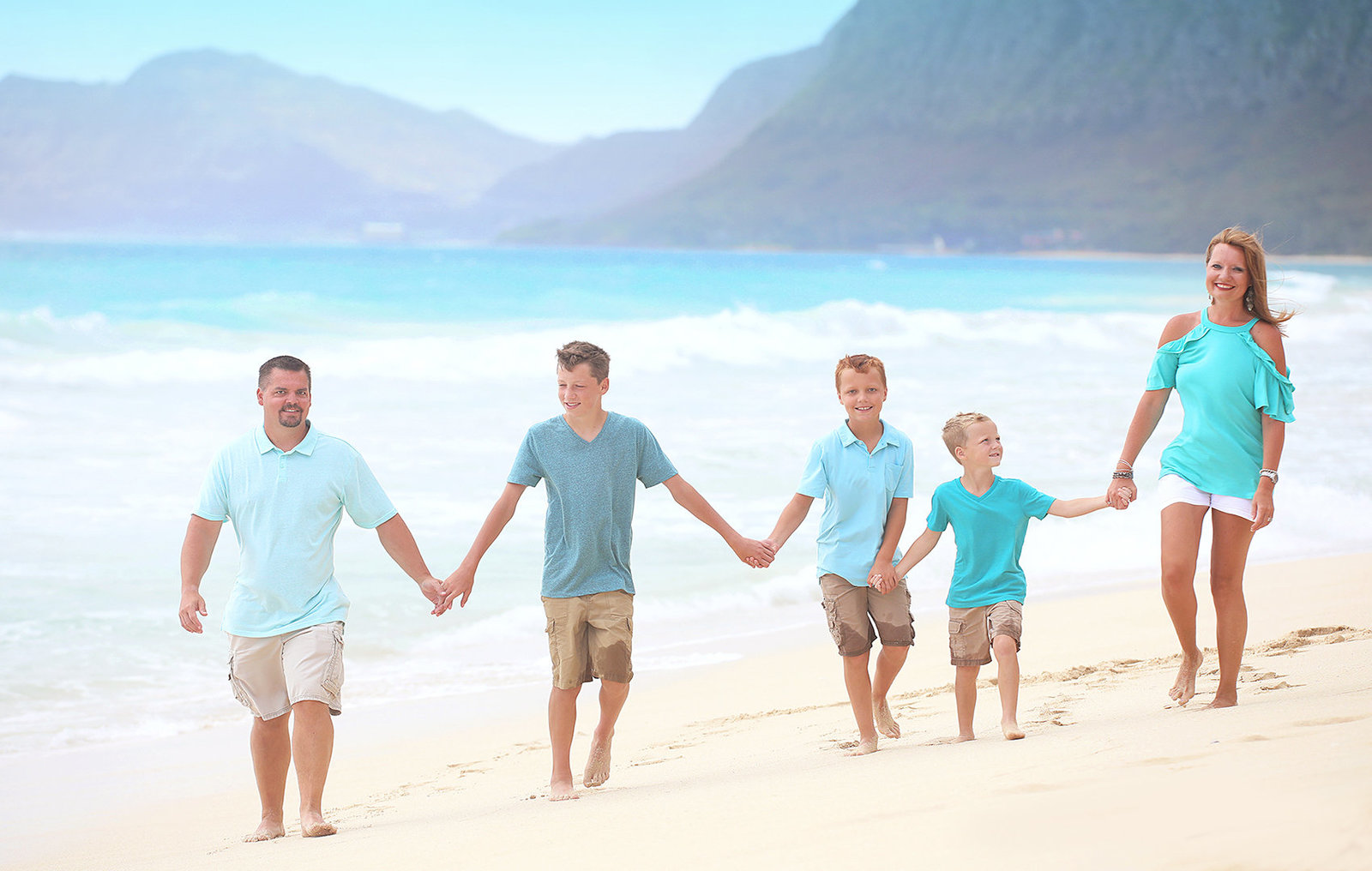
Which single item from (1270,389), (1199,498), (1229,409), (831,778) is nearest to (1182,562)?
(1199,498)

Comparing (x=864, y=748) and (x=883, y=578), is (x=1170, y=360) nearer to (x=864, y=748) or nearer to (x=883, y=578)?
(x=883, y=578)

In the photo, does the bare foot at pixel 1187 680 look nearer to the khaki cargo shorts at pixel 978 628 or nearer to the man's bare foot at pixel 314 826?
the khaki cargo shorts at pixel 978 628

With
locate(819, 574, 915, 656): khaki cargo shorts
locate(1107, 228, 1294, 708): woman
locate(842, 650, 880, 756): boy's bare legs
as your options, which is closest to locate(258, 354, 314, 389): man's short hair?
locate(819, 574, 915, 656): khaki cargo shorts

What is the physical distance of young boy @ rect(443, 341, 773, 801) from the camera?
13.3ft

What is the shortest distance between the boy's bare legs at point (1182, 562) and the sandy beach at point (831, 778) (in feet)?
1.09

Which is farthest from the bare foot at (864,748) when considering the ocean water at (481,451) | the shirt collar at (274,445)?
the ocean water at (481,451)

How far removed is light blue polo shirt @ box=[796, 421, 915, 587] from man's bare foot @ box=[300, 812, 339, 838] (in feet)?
6.11

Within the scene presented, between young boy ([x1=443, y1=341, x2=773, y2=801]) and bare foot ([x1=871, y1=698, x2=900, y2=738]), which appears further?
bare foot ([x1=871, y1=698, x2=900, y2=738])

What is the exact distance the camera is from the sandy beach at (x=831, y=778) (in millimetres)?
2766

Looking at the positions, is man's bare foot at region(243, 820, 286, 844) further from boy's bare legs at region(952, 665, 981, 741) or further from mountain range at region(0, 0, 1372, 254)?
mountain range at region(0, 0, 1372, 254)

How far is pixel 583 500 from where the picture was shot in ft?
13.3

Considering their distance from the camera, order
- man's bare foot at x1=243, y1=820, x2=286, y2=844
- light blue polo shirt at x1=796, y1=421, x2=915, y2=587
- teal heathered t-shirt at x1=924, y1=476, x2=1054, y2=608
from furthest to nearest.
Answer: light blue polo shirt at x1=796, y1=421, x2=915, y2=587, teal heathered t-shirt at x1=924, y1=476, x2=1054, y2=608, man's bare foot at x1=243, y1=820, x2=286, y2=844

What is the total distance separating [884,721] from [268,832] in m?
2.21

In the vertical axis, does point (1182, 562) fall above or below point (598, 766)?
above
